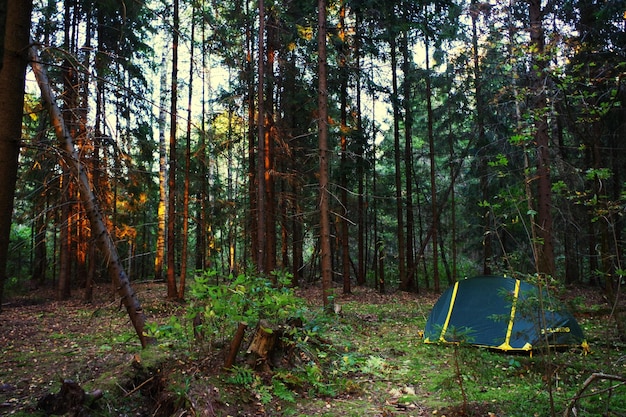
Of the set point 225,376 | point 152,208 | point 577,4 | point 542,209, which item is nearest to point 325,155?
point 542,209

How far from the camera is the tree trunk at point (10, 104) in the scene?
2562 millimetres

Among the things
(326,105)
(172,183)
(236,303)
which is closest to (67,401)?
(236,303)

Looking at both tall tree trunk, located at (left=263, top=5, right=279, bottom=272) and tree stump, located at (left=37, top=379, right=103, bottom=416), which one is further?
tall tree trunk, located at (left=263, top=5, right=279, bottom=272)

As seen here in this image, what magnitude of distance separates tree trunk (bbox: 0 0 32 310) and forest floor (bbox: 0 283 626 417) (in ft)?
7.10

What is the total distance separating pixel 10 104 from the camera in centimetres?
260

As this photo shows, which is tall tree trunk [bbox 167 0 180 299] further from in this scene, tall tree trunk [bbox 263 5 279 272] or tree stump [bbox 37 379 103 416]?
tree stump [bbox 37 379 103 416]

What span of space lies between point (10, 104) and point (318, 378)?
4554 mm

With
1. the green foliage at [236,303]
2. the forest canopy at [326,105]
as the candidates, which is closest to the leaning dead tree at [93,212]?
the forest canopy at [326,105]

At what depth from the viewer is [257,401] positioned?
4.60 m

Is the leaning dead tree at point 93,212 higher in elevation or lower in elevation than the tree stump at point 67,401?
higher

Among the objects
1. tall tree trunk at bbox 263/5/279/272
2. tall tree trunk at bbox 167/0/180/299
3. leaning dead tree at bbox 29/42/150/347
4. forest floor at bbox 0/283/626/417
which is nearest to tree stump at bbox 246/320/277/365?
forest floor at bbox 0/283/626/417

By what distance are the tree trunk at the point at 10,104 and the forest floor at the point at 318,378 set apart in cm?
216

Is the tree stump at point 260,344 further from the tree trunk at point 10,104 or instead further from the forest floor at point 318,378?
the tree trunk at point 10,104

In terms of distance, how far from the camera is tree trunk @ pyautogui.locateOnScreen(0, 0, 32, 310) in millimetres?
2562
